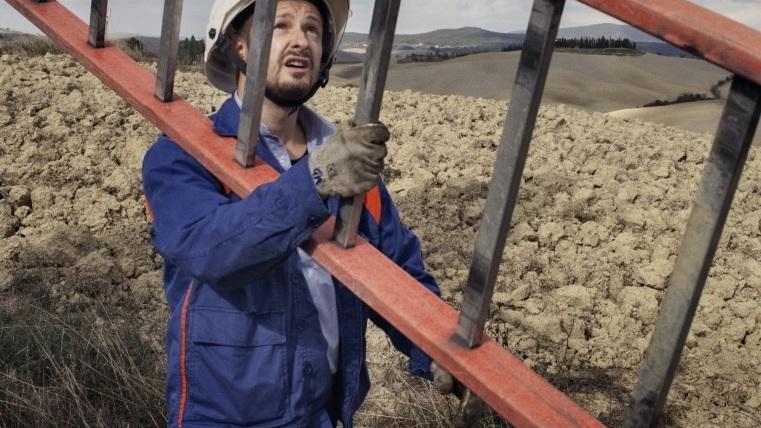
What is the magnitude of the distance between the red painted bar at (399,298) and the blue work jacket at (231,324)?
0.09m

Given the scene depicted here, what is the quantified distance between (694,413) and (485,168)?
2.91m

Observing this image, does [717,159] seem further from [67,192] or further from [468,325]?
[67,192]

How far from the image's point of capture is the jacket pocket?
82.6 inches

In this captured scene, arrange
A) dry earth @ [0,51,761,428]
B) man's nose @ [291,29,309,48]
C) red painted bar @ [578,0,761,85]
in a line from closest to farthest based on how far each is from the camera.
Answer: red painted bar @ [578,0,761,85], man's nose @ [291,29,309,48], dry earth @ [0,51,761,428]

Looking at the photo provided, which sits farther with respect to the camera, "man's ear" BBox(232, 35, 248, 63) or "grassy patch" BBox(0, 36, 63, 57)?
"grassy patch" BBox(0, 36, 63, 57)

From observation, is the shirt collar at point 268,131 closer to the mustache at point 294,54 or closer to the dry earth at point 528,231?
the mustache at point 294,54

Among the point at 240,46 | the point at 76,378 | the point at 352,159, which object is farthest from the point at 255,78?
the point at 76,378

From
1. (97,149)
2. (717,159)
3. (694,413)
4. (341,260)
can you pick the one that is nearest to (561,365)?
(694,413)

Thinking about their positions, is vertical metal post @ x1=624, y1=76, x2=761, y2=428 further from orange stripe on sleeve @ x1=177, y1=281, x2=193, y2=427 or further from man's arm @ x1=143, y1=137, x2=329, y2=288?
orange stripe on sleeve @ x1=177, y1=281, x2=193, y2=427

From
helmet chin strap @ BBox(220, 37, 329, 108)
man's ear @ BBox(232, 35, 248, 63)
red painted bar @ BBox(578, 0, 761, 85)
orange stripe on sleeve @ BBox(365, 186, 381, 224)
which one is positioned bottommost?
orange stripe on sleeve @ BBox(365, 186, 381, 224)

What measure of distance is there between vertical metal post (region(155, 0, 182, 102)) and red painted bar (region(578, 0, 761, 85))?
0.96 m

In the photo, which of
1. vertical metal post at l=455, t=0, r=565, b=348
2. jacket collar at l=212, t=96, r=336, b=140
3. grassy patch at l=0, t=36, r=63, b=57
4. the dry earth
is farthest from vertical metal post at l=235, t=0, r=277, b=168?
grassy patch at l=0, t=36, r=63, b=57

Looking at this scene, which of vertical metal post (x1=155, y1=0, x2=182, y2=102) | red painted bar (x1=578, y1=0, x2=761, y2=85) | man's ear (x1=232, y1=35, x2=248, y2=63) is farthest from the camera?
man's ear (x1=232, y1=35, x2=248, y2=63)

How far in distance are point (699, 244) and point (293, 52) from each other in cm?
126
